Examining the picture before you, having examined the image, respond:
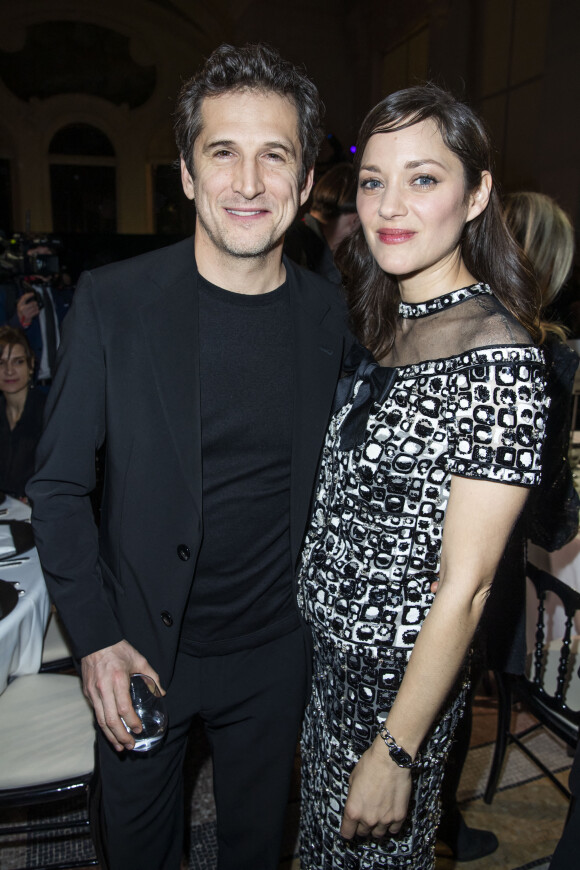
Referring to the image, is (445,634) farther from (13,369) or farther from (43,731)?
(13,369)

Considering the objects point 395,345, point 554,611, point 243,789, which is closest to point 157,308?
point 395,345

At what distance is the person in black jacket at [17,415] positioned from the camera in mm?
3398

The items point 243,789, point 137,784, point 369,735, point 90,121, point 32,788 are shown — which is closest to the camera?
point 369,735

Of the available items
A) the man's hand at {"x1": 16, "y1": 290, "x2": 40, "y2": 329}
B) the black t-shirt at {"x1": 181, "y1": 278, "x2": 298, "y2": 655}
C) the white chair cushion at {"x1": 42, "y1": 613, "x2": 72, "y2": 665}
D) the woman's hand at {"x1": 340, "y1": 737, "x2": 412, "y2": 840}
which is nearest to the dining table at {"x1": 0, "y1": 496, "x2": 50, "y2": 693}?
the white chair cushion at {"x1": 42, "y1": 613, "x2": 72, "y2": 665}

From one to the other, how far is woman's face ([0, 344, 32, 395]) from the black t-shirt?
249 centimetres

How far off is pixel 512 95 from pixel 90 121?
28.3ft

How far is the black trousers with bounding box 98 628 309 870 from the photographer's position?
129cm

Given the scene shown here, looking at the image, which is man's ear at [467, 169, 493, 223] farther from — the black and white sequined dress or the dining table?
the dining table

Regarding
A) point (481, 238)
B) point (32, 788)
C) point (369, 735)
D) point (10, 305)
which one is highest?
point (10, 305)

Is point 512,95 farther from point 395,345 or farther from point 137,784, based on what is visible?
point 137,784

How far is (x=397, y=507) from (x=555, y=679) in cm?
133

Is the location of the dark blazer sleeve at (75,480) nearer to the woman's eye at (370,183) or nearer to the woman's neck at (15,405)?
the woman's eye at (370,183)

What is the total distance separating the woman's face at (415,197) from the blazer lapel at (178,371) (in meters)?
0.40

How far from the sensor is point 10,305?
536 cm
